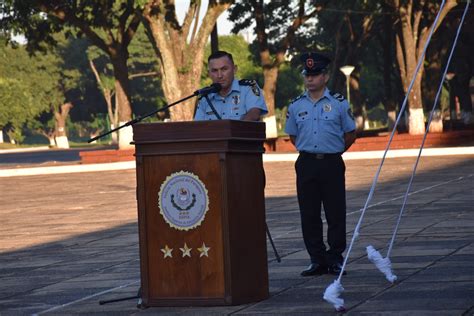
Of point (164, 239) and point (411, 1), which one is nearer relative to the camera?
point (164, 239)

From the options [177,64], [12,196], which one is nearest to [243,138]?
[12,196]

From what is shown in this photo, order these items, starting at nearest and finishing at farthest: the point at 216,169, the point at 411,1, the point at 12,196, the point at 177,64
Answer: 1. the point at 216,169
2. the point at 12,196
3. the point at 177,64
4. the point at 411,1

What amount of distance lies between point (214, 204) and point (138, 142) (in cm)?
68

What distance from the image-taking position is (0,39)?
4747cm

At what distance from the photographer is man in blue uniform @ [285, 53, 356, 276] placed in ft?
33.5

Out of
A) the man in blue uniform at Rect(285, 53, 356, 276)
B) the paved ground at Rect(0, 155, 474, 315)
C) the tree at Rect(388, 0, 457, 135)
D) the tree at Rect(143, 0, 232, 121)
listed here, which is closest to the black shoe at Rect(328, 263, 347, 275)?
the man in blue uniform at Rect(285, 53, 356, 276)

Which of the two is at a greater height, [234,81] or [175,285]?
[234,81]

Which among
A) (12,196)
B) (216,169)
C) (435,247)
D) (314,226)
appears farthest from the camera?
(12,196)

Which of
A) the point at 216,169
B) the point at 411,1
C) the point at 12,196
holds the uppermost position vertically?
the point at 411,1

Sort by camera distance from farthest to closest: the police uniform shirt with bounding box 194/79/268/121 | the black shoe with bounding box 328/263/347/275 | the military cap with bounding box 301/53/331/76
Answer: the black shoe with bounding box 328/263/347/275 < the military cap with bounding box 301/53/331/76 < the police uniform shirt with bounding box 194/79/268/121

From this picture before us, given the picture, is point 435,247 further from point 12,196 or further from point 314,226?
point 12,196

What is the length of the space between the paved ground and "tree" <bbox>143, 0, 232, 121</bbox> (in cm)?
1415

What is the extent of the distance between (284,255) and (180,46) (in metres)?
29.4

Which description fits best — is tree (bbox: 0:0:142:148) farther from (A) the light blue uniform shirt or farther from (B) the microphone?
(B) the microphone
